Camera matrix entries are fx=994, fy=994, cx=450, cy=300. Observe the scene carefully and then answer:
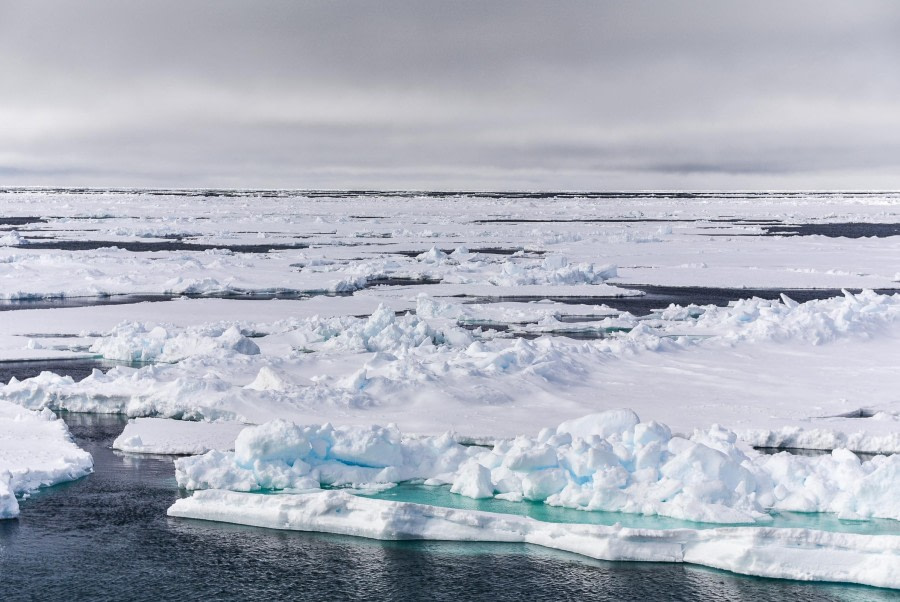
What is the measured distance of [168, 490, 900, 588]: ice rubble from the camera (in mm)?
9336

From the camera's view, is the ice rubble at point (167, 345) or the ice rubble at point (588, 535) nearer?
the ice rubble at point (588, 535)

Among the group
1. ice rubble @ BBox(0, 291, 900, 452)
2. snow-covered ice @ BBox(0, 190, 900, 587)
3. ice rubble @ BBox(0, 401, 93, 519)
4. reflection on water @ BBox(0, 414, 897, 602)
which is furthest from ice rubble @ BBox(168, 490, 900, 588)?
ice rubble @ BBox(0, 291, 900, 452)

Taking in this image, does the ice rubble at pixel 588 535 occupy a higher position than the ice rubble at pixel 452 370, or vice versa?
the ice rubble at pixel 452 370

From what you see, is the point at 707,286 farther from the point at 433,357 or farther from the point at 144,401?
the point at 144,401

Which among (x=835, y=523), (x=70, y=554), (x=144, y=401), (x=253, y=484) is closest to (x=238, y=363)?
(x=144, y=401)

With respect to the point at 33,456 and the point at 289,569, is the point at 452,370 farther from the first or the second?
the point at 289,569

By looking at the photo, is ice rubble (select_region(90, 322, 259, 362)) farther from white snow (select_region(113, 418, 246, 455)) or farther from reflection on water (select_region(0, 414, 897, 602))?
reflection on water (select_region(0, 414, 897, 602))

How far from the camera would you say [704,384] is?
16750mm

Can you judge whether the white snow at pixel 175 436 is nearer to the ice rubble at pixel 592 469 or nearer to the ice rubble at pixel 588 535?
the ice rubble at pixel 592 469

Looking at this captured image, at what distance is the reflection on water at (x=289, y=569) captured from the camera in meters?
8.86

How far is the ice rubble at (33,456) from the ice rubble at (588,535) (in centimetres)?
193

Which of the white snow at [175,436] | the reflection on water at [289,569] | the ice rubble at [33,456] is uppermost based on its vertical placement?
the ice rubble at [33,456]

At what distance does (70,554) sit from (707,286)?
26138 mm

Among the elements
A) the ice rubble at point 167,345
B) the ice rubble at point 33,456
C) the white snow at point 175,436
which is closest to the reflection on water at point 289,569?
the ice rubble at point 33,456
